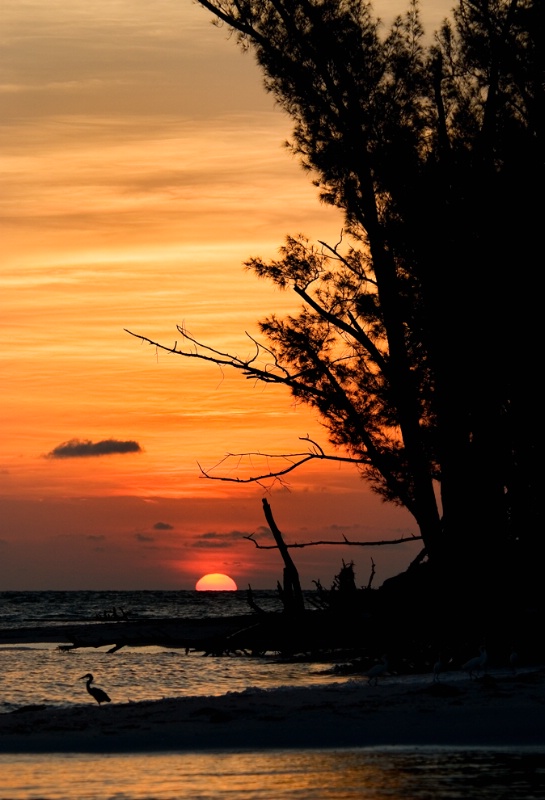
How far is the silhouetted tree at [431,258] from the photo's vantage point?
18.7 meters

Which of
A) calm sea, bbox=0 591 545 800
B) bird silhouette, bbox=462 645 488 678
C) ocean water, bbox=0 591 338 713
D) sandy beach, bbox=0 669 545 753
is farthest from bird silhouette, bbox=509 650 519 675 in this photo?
calm sea, bbox=0 591 545 800

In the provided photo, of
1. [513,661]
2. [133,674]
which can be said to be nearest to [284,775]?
[513,661]

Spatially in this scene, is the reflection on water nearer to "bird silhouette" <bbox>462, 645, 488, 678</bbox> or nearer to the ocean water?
"bird silhouette" <bbox>462, 645, 488, 678</bbox>

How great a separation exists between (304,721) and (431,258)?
29.3 feet

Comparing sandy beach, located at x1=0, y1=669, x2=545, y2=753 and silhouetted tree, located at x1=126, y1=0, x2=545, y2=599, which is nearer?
sandy beach, located at x1=0, y1=669, x2=545, y2=753

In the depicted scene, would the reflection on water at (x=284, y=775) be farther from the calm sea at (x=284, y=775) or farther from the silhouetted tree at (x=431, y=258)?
the silhouetted tree at (x=431, y=258)

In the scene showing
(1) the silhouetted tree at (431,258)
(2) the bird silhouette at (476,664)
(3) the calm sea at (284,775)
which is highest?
(1) the silhouetted tree at (431,258)

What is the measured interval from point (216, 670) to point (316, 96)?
12.0m

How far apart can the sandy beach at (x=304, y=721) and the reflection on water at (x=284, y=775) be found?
21.7 inches

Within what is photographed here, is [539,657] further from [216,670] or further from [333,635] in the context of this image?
[216,670]

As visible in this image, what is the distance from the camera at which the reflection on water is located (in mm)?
8789

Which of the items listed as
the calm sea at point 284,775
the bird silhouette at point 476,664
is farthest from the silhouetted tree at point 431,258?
the calm sea at point 284,775

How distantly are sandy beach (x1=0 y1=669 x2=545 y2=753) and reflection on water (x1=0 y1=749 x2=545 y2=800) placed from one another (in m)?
0.55

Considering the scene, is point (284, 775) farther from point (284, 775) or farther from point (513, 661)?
point (513, 661)
